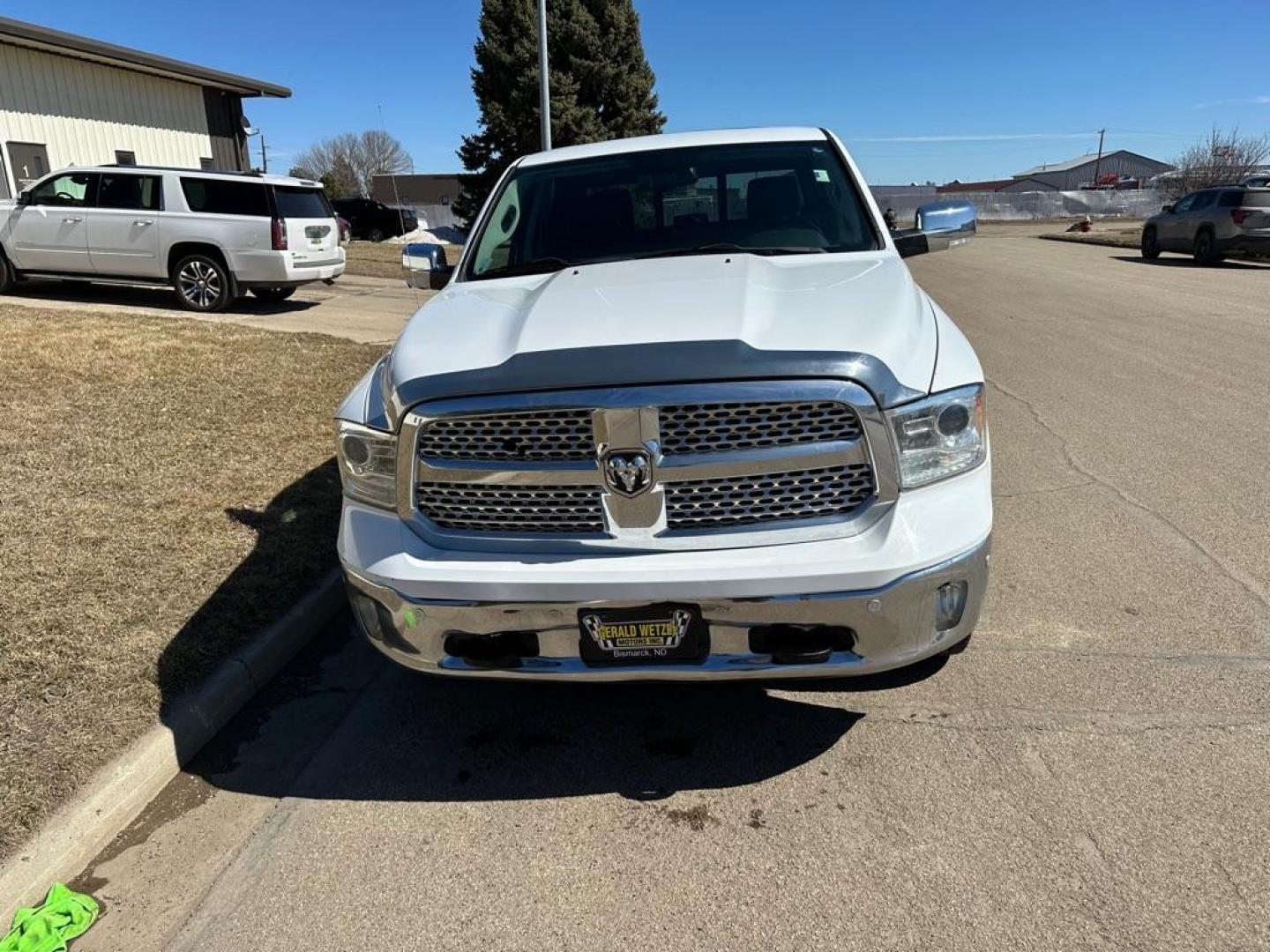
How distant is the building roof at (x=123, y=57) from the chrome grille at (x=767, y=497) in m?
19.4

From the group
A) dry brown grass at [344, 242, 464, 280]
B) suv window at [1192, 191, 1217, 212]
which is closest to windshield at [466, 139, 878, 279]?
dry brown grass at [344, 242, 464, 280]

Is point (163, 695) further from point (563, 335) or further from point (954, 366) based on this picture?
point (954, 366)

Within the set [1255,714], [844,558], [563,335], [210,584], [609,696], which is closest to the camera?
[844,558]

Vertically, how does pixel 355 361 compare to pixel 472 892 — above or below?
above

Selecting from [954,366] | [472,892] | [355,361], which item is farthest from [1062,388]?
[472,892]

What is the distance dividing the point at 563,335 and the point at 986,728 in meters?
1.95

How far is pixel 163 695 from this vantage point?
3.29 metres

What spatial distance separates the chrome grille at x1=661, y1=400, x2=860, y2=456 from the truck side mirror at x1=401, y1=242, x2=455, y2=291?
→ 242 centimetres

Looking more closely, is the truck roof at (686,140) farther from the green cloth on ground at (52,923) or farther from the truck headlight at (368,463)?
the green cloth on ground at (52,923)

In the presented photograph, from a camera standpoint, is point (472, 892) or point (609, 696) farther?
point (609, 696)

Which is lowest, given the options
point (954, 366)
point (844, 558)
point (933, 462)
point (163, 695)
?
point (163, 695)

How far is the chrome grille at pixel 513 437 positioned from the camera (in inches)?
102

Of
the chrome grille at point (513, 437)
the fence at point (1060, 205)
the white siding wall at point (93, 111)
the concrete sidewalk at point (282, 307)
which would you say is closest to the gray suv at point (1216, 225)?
the concrete sidewalk at point (282, 307)

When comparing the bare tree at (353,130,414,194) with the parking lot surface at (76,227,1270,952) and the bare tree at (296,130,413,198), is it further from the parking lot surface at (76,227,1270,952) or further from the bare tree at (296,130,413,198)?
the parking lot surface at (76,227,1270,952)
